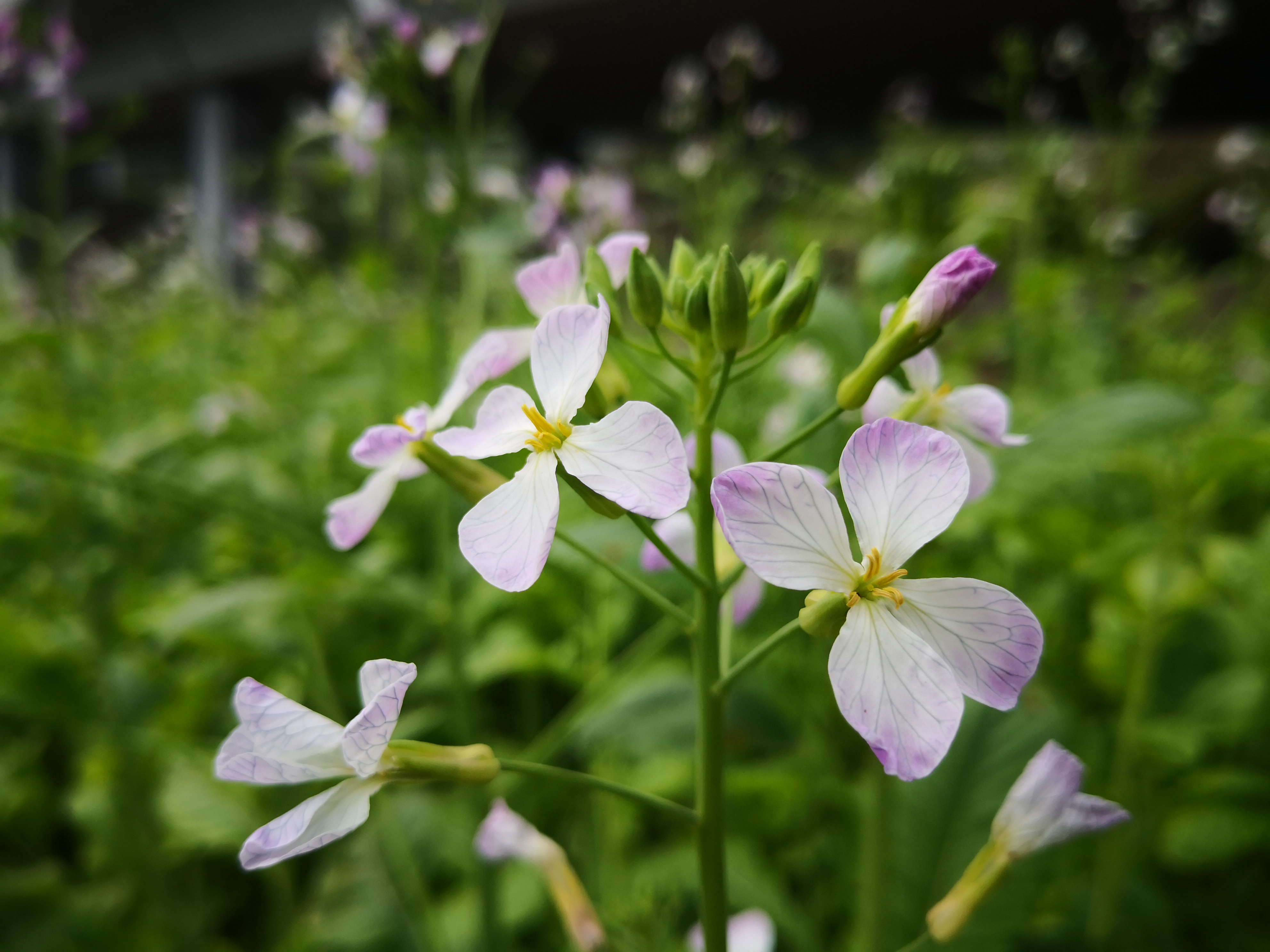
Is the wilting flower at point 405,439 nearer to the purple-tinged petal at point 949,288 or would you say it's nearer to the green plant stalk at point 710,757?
the green plant stalk at point 710,757

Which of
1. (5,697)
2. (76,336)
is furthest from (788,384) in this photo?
(76,336)

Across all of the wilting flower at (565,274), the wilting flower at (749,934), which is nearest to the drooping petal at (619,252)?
the wilting flower at (565,274)

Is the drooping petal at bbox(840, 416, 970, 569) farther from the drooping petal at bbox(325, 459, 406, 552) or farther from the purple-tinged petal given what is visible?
the drooping petal at bbox(325, 459, 406, 552)

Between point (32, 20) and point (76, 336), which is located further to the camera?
point (76, 336)

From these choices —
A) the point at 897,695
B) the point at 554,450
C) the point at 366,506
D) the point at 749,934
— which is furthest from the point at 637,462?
the point at 749,934

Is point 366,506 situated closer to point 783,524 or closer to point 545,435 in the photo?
point 545,435

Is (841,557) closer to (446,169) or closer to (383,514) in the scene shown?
(446,169)
